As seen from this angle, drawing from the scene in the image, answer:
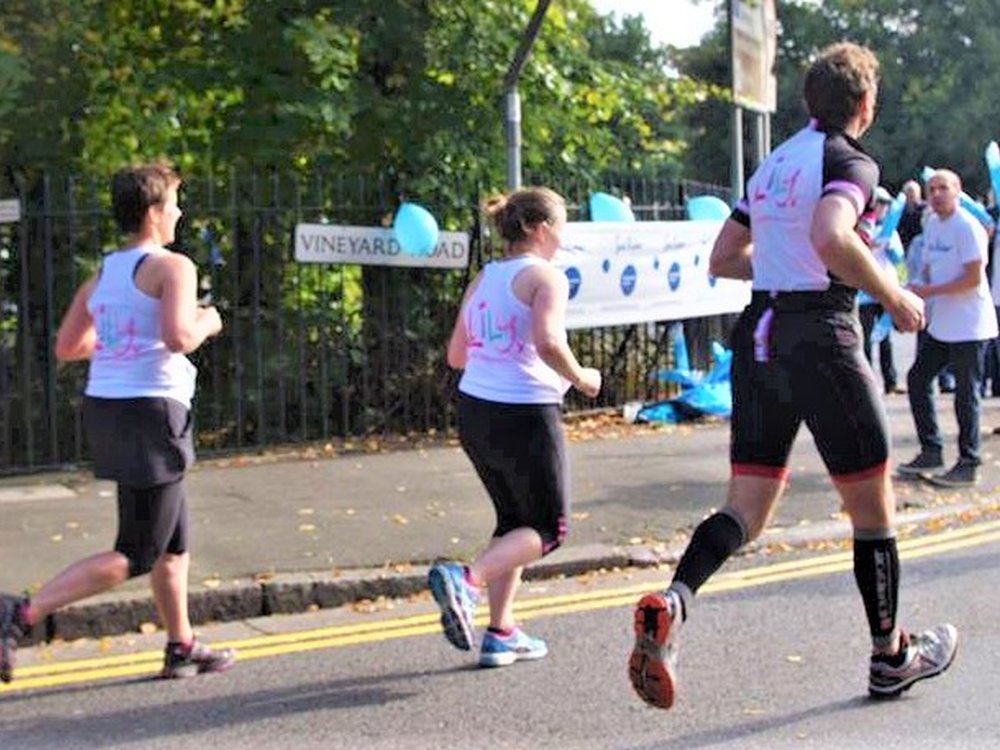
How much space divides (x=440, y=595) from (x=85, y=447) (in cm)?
547

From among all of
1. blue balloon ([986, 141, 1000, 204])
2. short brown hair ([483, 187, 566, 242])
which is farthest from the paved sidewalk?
blue balloon ([986, 141, 1000, 204])

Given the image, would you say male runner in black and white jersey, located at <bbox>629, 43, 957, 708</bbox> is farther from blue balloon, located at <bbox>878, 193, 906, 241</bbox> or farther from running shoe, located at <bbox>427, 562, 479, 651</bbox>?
blue balloon, located at <bbox>878, 193, 906, 241</bbox>

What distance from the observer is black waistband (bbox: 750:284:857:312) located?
4.44 meters

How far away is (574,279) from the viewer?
439 inches

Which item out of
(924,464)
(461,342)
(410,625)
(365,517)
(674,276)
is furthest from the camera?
(674,276)

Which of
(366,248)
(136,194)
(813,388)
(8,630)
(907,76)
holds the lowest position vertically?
(8,630)

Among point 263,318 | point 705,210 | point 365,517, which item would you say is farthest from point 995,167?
point 365,517

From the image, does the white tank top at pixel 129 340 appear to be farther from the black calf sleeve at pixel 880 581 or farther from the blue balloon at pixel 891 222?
the blue balloon at pixel 891 222

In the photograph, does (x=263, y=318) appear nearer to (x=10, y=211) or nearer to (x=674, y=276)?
(x=10, y=211)

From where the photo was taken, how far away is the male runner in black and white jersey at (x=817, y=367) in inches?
169

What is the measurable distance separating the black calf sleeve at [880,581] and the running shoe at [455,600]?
4.09ft

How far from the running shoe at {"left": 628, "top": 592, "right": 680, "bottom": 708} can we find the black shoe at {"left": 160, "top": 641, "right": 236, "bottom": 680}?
1599mm

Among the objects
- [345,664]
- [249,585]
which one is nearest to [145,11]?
[249,585]

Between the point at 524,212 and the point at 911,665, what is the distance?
6.29 feet
